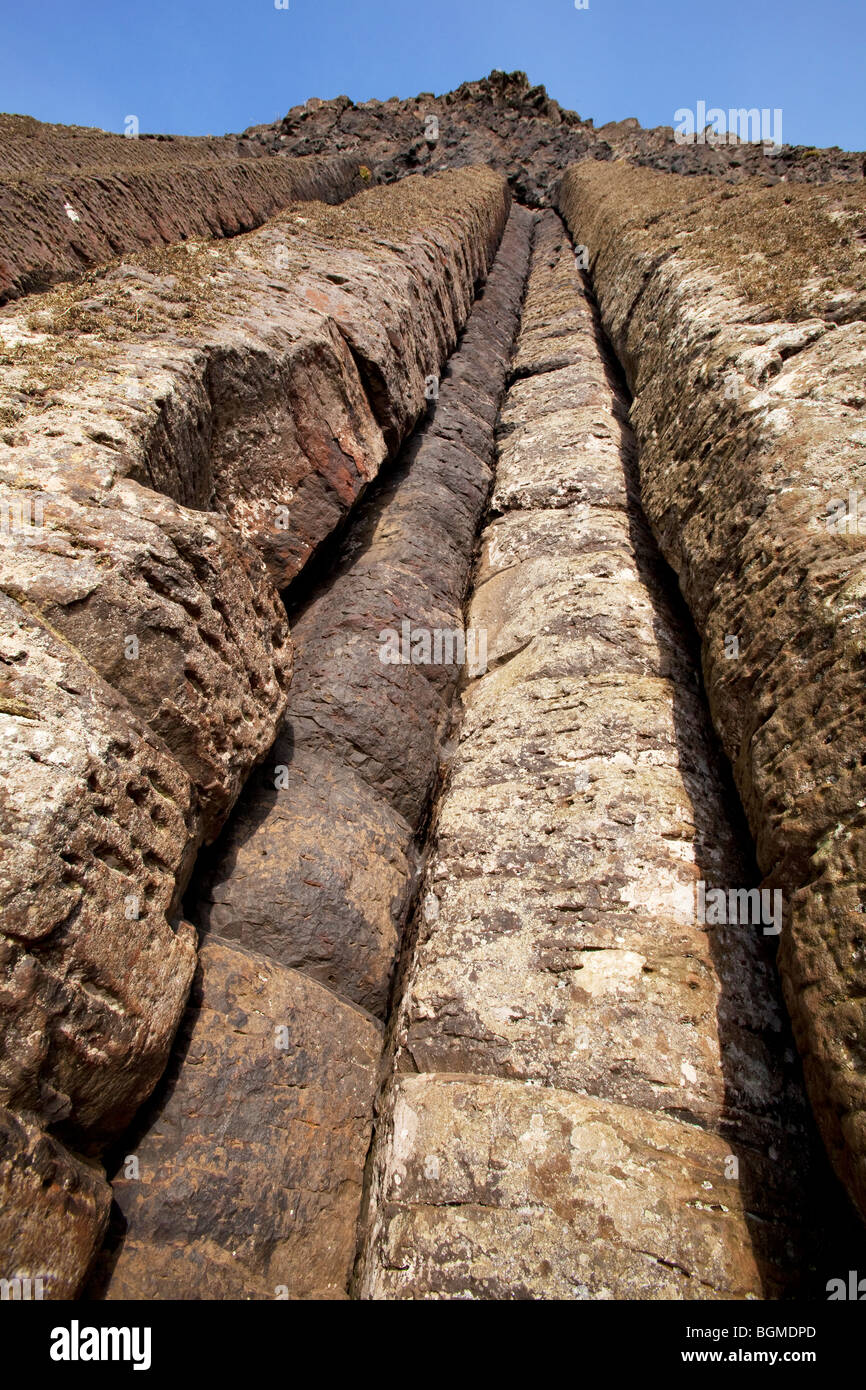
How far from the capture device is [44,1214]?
7.48 feet

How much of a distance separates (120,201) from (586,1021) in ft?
51.2

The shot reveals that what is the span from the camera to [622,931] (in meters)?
3.79

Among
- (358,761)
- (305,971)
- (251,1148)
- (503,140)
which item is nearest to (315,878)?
(305,971)

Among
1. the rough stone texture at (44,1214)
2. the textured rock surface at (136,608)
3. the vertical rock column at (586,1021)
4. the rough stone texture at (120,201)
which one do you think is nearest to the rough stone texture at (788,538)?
the vertical rock column at (586,1021)

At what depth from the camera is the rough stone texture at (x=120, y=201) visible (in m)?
10.2

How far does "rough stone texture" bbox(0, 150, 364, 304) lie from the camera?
33.4ft

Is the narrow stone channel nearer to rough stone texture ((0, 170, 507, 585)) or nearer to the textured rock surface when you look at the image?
the textured rock surface

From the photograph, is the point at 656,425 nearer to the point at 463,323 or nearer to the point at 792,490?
the point at 792,490

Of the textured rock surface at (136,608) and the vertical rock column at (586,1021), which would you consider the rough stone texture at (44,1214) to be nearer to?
the textured rock surface at (136,608)

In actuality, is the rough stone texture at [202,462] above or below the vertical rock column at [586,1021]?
above

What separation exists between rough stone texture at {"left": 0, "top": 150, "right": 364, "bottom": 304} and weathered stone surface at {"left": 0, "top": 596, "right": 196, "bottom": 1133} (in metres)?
8.64

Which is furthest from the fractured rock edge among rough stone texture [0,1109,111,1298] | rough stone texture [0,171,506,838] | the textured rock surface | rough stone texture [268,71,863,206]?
rough stone texture [268,71,863,206]

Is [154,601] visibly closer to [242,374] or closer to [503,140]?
[242,374]

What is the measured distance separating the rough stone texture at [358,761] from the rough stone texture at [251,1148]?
0.31 metres
